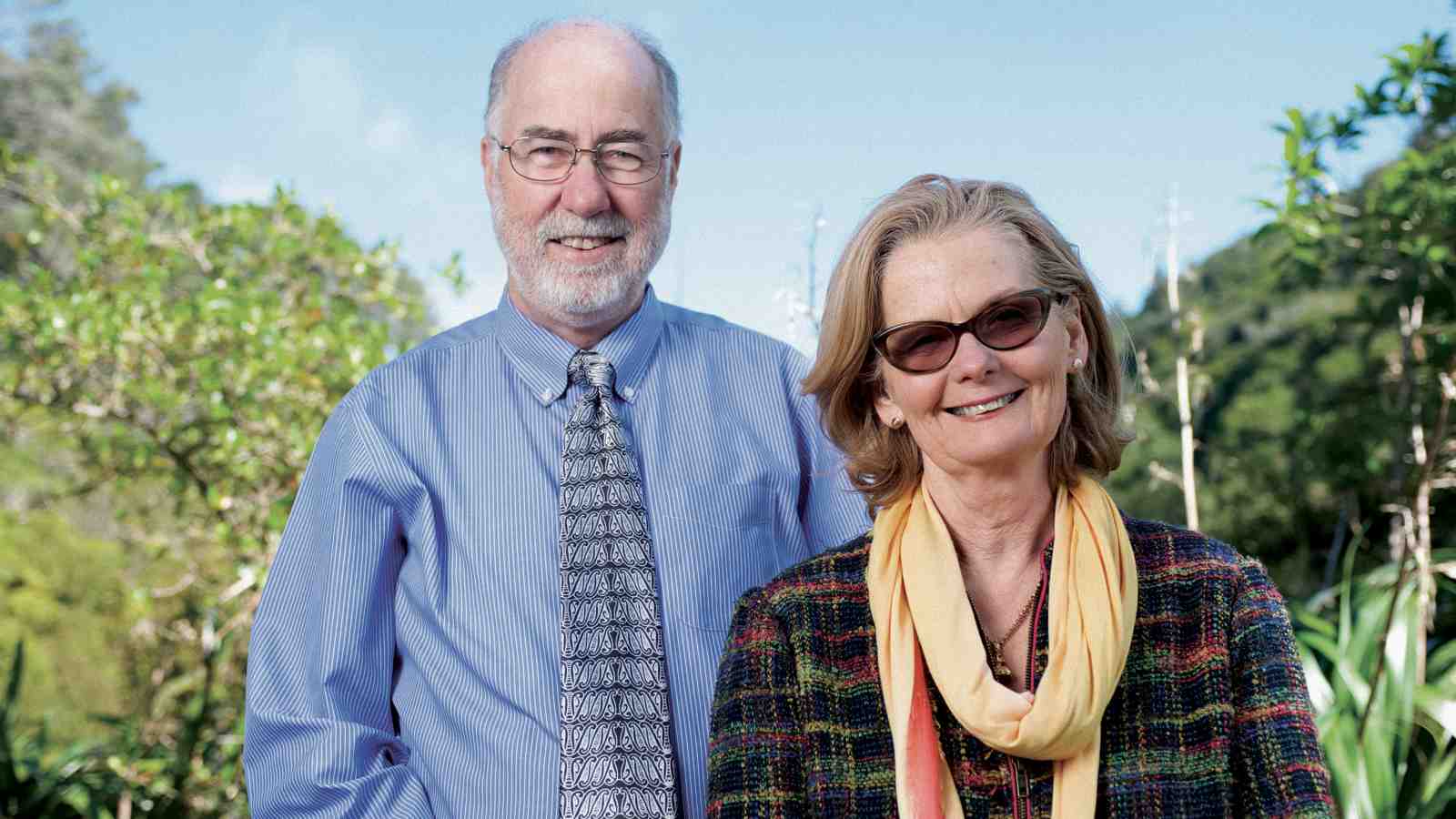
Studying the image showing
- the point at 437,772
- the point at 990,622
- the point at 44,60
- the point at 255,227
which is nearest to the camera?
the point at 990,622

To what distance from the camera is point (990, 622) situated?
1.97 m

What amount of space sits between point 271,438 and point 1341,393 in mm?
4424

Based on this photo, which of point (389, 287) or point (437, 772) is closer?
point (437, 772)

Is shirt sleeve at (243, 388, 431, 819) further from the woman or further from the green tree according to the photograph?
the green tree

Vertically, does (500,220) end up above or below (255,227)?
below

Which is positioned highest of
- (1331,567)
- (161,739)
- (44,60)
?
(44,60)

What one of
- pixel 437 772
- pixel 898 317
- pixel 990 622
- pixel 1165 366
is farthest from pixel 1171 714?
pixel 1165 366

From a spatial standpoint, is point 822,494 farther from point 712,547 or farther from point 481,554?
point 481,554

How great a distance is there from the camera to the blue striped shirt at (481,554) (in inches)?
84.0

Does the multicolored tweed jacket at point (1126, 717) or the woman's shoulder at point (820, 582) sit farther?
the woman's shoulder at point (820, 582)

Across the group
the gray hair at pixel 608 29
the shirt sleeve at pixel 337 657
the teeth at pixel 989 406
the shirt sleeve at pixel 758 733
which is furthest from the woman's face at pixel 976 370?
the shirt sleeve at pixel 337 657

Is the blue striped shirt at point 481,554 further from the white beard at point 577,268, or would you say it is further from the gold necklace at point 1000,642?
the gold necklace at point 1000,642

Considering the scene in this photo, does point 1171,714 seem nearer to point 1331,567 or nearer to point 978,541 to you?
point 978,541

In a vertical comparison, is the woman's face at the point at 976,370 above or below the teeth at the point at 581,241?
below
